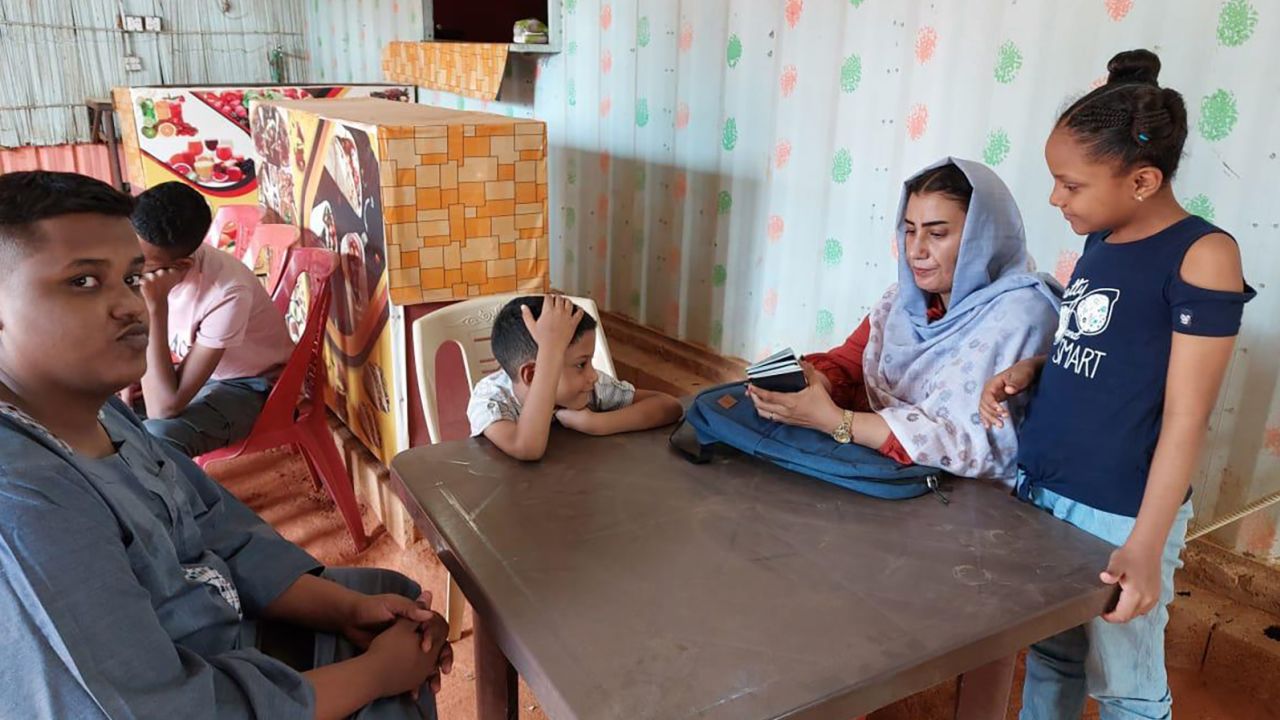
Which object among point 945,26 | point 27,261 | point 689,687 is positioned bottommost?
point 689,687

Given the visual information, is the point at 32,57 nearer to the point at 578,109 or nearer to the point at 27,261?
the point at 578,109

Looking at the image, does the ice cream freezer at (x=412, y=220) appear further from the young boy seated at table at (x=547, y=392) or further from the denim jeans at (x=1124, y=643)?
the denim jeans at (x=1124, y=643)

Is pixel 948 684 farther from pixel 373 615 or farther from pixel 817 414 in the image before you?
pixel 373 615

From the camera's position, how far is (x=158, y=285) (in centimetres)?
Answer: 222

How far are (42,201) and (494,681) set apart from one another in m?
0.93

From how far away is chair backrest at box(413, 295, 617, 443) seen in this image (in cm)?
210

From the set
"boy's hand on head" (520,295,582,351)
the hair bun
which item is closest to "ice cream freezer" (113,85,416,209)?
"boy's hand on head" (520,295,582,351)

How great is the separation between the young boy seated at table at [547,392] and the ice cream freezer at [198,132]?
337cm

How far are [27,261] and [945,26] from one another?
206 cm

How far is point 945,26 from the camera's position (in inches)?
86.6

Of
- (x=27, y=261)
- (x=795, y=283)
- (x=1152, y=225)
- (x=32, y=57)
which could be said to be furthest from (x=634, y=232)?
(x=32, y=57)

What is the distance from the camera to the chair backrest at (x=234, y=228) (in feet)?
12.2

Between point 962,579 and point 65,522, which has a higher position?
point 65,522

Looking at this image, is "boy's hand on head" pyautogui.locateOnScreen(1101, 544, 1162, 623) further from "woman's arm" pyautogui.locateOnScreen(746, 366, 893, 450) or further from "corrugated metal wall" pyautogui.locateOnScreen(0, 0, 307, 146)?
"corrugated metal wall" pyautogui.locateOnScreen(0, 0, 307, 146)
